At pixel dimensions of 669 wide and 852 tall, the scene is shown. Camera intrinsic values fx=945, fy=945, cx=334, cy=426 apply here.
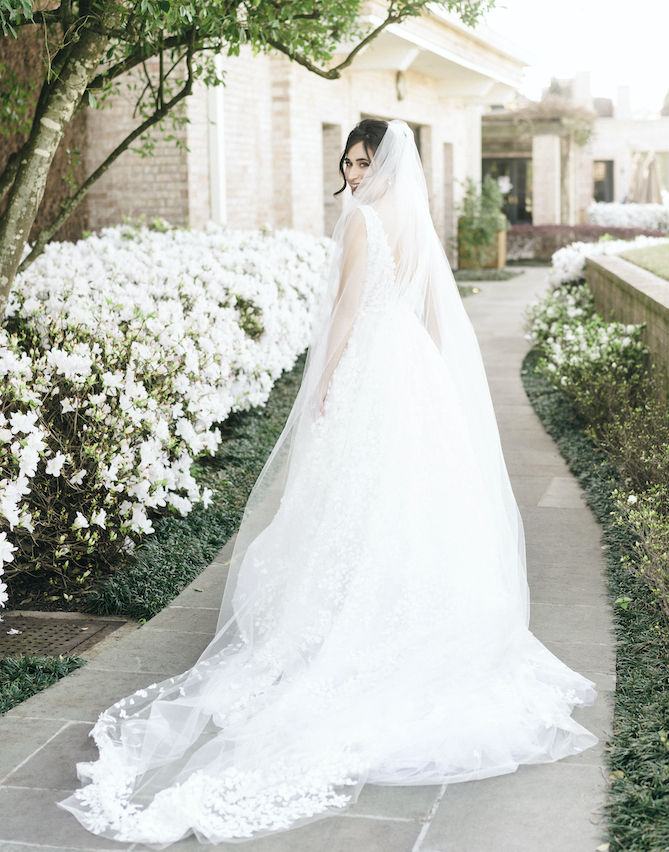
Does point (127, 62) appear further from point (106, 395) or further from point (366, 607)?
point (366, 607)

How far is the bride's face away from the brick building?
14.4ft

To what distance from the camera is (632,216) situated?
29.9 m

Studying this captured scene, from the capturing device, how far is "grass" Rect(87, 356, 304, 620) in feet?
14.1

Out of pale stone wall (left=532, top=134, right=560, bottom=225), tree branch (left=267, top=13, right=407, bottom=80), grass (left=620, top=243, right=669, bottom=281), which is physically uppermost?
pale stone wall (left=532, top=134, right=560, bottom=225)

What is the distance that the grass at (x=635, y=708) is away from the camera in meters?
2.51

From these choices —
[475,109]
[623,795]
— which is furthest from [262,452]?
[475,109]

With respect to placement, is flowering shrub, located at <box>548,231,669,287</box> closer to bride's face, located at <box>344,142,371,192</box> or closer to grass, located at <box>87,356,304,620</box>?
grass, located at <box>87,356,304,620</box>

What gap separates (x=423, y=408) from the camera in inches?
139

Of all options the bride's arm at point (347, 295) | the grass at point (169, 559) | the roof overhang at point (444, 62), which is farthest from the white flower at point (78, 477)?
the roof overhang at point (444, 62)

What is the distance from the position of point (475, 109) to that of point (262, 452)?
58.1 ft

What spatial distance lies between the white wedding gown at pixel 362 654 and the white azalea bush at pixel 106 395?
103 cm

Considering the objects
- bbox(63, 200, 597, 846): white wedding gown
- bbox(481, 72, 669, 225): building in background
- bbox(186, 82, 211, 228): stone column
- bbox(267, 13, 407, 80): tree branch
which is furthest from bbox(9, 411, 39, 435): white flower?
bbox(481, 72, 669, 225): building in background

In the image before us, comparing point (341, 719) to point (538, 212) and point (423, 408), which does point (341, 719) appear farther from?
point (538, 212)

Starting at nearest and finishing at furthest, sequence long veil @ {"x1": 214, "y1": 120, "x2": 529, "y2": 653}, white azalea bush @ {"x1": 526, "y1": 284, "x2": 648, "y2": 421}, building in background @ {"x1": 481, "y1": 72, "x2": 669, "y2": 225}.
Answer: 1. long veil @ {"x1": 214, "y1": 120, "x2": 529, "y2": 653}
2. white azalea bush @ {"x1": 526, "y1": 284, "x2": 648, "y2": 421}
3. building in background @ {"x1": 481, "y1": 72, "x2": 669, "y2": 225}
